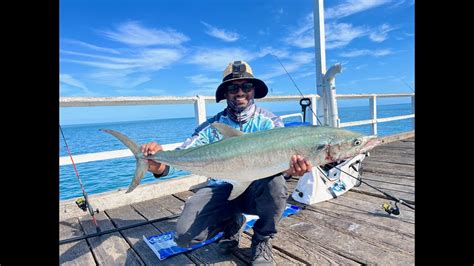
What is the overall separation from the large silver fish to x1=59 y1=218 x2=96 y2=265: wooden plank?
142 centimetres

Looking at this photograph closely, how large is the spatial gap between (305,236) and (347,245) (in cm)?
37

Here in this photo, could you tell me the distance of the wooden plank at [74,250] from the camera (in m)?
2.34

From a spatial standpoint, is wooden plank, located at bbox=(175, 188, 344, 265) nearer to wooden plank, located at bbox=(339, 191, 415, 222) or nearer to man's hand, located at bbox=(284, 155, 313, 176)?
man's hand, located at bbox=(284, 155, 313, 176)

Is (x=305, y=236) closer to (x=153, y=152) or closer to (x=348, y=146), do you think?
(x=348, y=146)

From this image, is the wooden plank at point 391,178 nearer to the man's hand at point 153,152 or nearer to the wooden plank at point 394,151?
the wooden plank at point 394,151

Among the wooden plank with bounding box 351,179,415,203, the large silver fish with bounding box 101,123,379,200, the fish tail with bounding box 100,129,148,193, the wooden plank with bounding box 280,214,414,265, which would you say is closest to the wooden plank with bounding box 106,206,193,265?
the fish tail with bounding box 100,129,148,193

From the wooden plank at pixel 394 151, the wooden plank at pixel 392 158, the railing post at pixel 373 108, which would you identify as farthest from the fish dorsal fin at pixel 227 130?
the railing post at pixel 373 108

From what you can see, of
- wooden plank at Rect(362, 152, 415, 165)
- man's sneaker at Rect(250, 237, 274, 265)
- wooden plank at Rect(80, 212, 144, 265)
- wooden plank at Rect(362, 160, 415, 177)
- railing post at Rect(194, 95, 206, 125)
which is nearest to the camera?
man's sneaker at Rect(250, 237, 274, 265)

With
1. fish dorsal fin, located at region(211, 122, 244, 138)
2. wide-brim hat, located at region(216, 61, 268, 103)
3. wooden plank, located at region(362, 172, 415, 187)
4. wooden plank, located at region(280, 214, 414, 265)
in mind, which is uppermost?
wide-brim hat, located at region(216, 61, 268, 103)

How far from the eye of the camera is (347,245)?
7.68 ft

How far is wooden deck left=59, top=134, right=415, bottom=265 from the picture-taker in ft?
7.26
